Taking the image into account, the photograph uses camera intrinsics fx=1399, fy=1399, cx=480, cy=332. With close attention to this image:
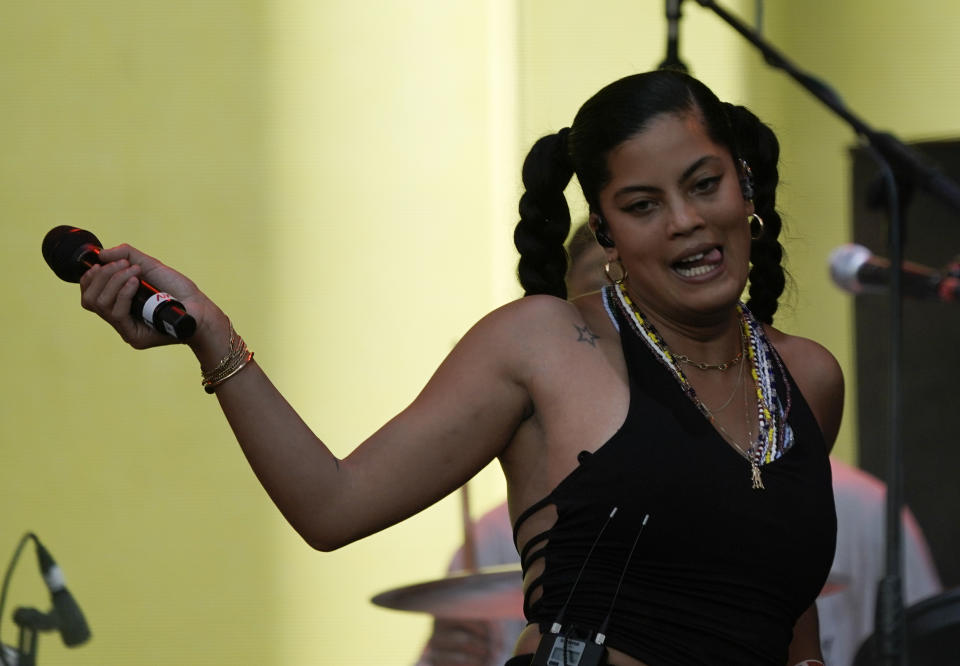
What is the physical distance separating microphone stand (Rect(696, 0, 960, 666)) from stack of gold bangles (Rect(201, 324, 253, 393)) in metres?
0.70

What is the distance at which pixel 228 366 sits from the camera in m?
1.46

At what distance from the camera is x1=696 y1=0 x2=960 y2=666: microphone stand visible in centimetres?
150

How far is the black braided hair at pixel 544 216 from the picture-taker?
71.6 inches

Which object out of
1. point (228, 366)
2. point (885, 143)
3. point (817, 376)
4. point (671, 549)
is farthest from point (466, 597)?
point (885, 143)

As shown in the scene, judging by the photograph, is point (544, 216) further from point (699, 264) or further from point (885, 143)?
point (885, 143)

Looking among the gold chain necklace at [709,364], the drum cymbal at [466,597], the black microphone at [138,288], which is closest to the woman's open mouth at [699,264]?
the gold chain necklace at [709,364]

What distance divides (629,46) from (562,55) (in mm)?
190

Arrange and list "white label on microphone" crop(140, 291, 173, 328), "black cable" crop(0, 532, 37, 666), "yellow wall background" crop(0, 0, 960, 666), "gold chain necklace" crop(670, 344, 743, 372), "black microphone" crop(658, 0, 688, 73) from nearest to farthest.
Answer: "white label on microphone" crop(140, 291, 173, 328), "gold chain necklace" crop(670, 344, 743, 372), "black microphone" crop(658, 0, 688, 73), "black cable" crop(0, 532, 37, 666), "yellow wall background" crop(0, 0, 960, 666)

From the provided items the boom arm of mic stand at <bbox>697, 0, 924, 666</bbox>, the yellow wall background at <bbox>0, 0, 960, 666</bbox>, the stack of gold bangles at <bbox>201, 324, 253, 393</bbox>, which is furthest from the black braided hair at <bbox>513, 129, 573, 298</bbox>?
the yellow wall background at <bbox>0, 0, 960, 666</bbox>

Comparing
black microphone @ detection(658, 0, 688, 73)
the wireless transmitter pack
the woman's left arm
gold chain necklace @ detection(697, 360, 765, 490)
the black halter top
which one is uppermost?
black microphone @ detection(658, 0, 688, 73)

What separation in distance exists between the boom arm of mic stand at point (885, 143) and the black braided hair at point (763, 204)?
21 centimetres

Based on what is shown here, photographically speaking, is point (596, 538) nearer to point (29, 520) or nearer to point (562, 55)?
point (29, 520)

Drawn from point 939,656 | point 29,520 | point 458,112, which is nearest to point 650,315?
point 939,656

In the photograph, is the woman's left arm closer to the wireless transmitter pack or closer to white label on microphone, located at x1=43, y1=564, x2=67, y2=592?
the wireless transmitter pack
